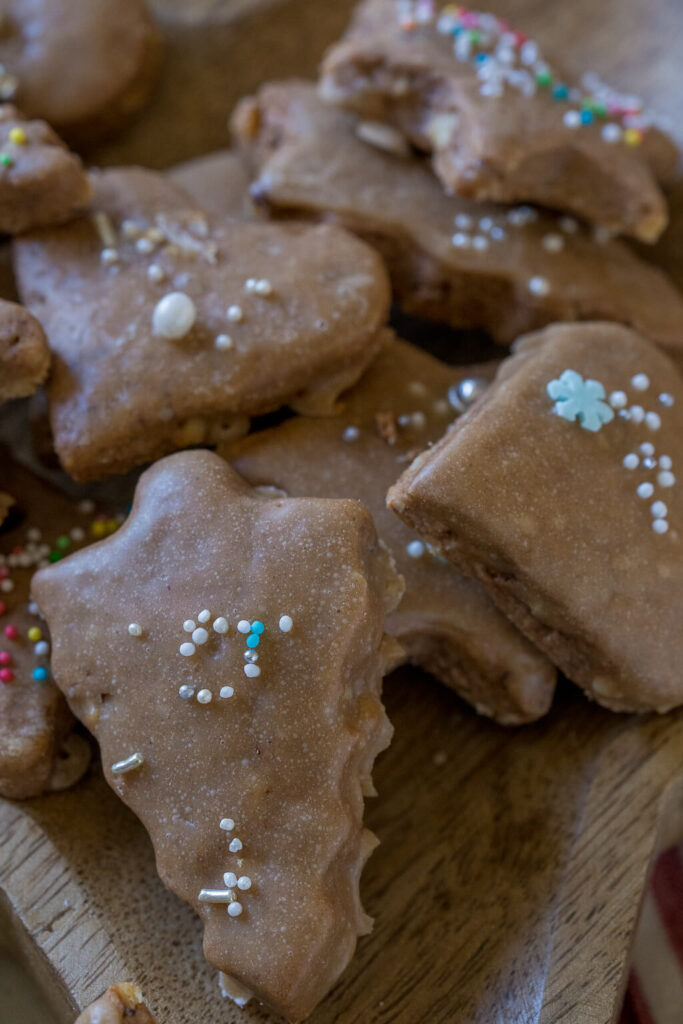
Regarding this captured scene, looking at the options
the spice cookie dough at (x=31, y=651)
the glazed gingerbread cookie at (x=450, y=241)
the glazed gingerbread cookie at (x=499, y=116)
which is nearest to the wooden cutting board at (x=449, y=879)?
the spice cookie dough at (x=31, y=651)

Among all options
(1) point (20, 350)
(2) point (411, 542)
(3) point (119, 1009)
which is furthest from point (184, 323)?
(3) point (119, 1009)

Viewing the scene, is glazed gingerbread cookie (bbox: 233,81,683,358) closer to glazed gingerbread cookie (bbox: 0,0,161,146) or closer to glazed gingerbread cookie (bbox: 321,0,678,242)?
glazed gingerbread cookie (bbox: 321,0,678,242)

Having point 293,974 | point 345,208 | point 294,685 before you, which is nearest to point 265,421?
point 345,208

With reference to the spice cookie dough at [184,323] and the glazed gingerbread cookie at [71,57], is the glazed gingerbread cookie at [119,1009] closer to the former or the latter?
the spice cookie dough at [184,323]

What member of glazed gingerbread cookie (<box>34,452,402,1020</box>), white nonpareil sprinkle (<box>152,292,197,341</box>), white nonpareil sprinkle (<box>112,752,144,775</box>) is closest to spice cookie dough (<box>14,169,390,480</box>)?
white nonpareil sprinkle (<box>152,292,197,341</box>)

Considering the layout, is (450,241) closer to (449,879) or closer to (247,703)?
(247,703)

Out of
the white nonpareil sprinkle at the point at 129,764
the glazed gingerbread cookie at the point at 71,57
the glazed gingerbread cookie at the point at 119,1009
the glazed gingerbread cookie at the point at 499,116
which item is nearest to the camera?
the glazed gingerbread cookie at the point at 119,1009
